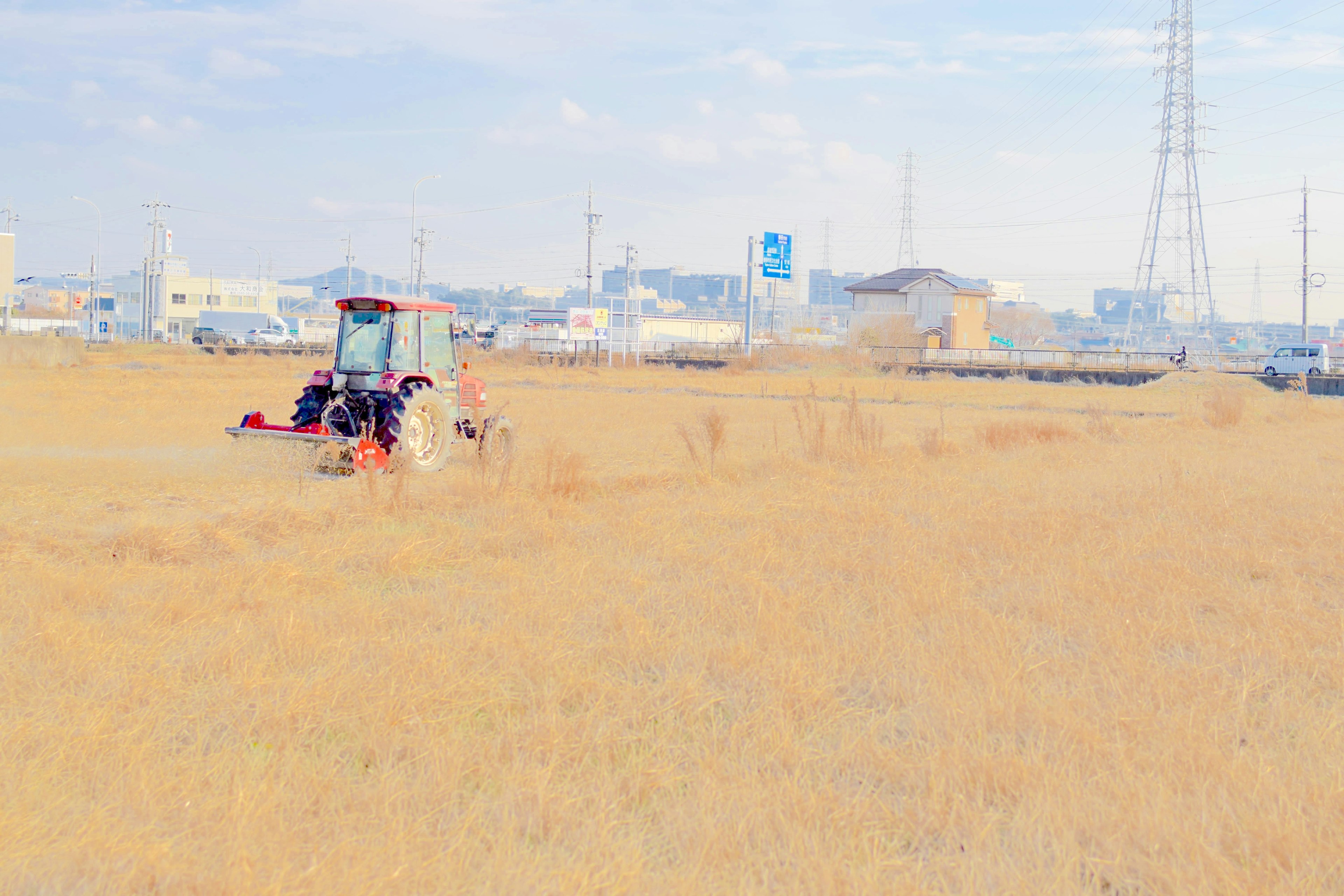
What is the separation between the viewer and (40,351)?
40.6m

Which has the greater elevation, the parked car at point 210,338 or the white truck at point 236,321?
the white truck at point 236,321

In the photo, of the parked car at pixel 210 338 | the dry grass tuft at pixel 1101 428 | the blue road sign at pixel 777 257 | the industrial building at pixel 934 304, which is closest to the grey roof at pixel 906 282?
the industrial building at pixel 934 304

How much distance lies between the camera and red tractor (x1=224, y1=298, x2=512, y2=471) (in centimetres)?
1313

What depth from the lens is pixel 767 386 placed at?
4203cm

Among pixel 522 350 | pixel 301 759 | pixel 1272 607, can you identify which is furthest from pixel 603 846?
pixel 522 350

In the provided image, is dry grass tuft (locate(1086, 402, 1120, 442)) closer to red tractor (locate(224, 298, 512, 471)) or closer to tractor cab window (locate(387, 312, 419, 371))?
red tractor (locate(224, 298, 512, 471))

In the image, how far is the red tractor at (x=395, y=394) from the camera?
1313cm

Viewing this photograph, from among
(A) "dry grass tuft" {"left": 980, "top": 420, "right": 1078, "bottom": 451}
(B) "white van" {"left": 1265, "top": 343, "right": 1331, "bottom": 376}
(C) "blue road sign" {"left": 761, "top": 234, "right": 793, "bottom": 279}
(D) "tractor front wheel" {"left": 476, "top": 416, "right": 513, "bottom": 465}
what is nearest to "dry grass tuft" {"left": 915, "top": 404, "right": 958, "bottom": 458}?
(A) "dry grass tuft" {"left": 980, "top": 420, "right": 1078, "bottom": 451}

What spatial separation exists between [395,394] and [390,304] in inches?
58.1

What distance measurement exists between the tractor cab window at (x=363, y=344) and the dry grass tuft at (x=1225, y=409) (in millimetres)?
17954

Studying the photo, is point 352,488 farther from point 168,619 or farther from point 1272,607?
point 1272,607

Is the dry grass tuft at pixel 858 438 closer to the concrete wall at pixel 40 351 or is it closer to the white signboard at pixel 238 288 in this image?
the concrete wall at pixel 40 351

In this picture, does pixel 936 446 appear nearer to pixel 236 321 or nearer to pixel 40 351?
pixel 40 351

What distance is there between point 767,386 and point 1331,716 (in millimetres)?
37292
